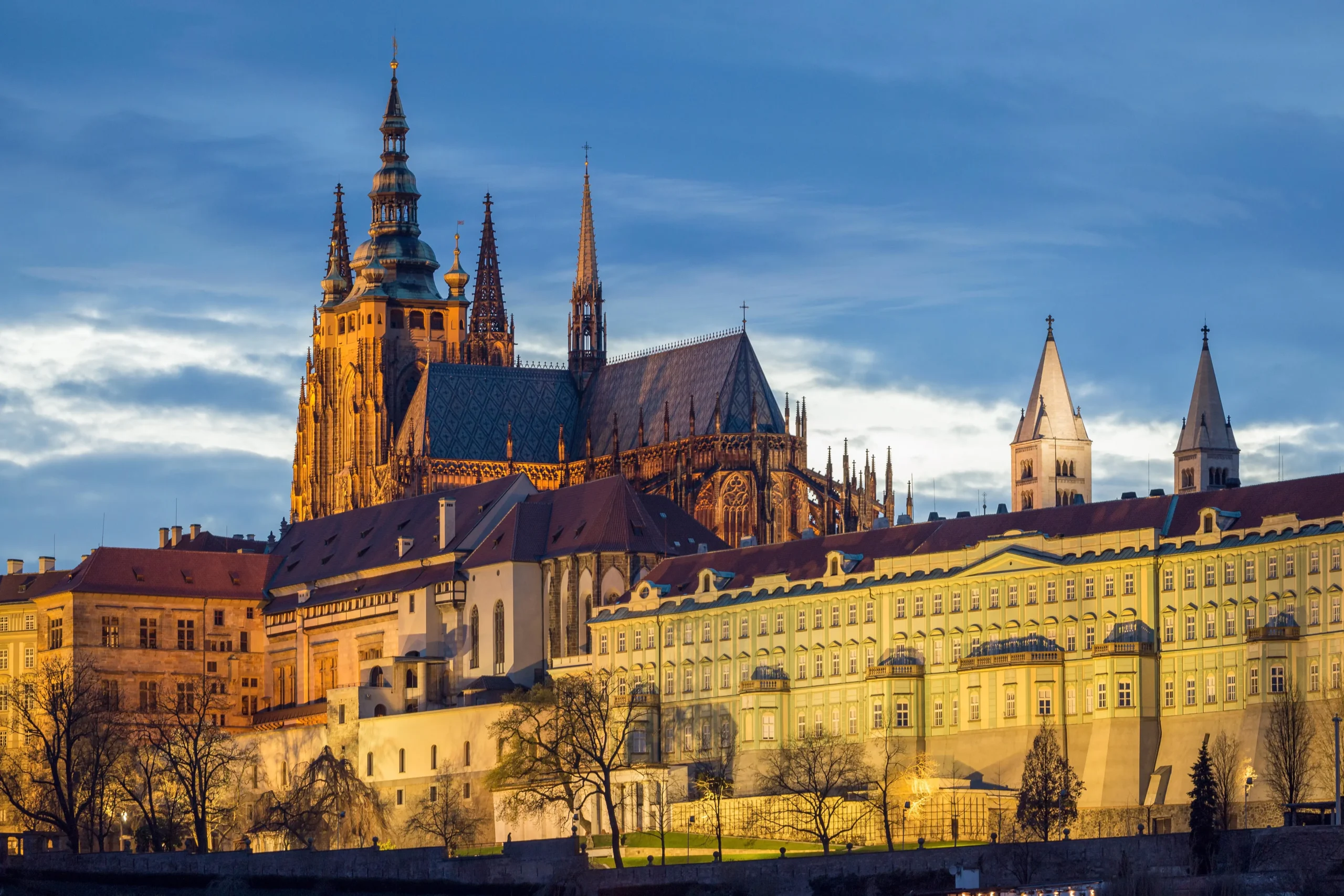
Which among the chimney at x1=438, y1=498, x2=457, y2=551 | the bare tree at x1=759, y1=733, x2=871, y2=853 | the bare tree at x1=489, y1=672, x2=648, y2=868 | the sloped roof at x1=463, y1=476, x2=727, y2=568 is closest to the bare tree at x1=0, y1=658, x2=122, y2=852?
the bare tree at x1=489, y1=672, x2=648, y2=868

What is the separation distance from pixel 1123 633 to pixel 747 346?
70863 mm

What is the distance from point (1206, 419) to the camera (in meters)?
157

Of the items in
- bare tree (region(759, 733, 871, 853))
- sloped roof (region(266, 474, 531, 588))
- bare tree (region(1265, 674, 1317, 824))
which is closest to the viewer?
bare tree (region(1265, 674, 1317, 824))

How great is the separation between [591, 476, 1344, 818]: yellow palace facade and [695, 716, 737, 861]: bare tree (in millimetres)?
387

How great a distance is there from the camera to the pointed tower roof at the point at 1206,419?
156875 mm

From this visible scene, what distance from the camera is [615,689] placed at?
144250 millimetres

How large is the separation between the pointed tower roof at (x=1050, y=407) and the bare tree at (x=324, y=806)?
3972 cm

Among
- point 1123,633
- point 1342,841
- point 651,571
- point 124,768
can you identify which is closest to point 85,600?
point 124,768

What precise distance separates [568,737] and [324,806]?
51.7 ft

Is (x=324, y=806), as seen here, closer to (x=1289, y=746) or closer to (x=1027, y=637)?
(x=1027, y=637)

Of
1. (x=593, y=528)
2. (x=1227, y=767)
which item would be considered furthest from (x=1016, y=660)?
(x=593, y=528)

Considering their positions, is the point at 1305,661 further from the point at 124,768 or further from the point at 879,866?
the point at 124,768

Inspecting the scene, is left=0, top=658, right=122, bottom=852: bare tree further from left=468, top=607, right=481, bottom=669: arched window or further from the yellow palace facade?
the yellow palace facade

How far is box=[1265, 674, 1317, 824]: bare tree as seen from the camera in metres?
113
